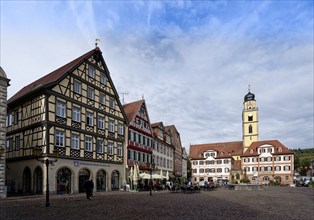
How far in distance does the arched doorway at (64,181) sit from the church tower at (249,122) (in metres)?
Result: 79.7

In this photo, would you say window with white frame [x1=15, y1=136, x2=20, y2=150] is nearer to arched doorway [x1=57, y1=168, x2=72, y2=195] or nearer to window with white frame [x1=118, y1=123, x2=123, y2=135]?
arched doorway [x1=57, y1=168, x2=72, y2=195]


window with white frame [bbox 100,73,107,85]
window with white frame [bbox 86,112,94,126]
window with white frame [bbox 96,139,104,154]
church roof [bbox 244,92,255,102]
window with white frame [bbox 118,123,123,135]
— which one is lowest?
window with white frame [bbox 96,139,104,154]

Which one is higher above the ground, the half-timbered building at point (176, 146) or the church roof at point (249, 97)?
the church roof at point (249, 97)

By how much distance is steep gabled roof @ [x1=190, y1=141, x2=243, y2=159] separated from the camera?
10175 centimetres

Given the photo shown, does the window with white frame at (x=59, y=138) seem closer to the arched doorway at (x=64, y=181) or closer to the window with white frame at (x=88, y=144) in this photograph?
the arched doorway at (x=64, y=181)

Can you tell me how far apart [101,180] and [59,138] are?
9.21 meters

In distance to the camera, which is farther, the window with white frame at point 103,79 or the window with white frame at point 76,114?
the window with white frame at point 103,79

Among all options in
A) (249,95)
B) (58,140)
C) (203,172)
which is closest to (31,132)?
(58,140)

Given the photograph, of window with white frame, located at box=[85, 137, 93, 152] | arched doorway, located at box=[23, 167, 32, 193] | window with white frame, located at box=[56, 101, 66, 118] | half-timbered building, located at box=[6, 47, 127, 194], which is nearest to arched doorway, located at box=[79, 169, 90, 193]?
half-timbered building, located at box=[6, 47, 127, 194]

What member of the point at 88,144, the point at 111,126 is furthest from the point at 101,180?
the point at 111,126

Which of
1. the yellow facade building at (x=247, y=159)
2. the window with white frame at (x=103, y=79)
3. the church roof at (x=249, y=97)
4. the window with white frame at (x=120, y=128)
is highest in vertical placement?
the church roof at (x=249, y=97)

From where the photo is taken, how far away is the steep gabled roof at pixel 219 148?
101750 millimetres

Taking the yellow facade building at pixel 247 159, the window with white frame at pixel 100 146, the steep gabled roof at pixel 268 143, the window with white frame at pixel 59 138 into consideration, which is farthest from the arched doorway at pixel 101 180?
the steep gabled roof at pixel 268 143

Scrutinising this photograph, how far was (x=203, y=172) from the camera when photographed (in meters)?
100
